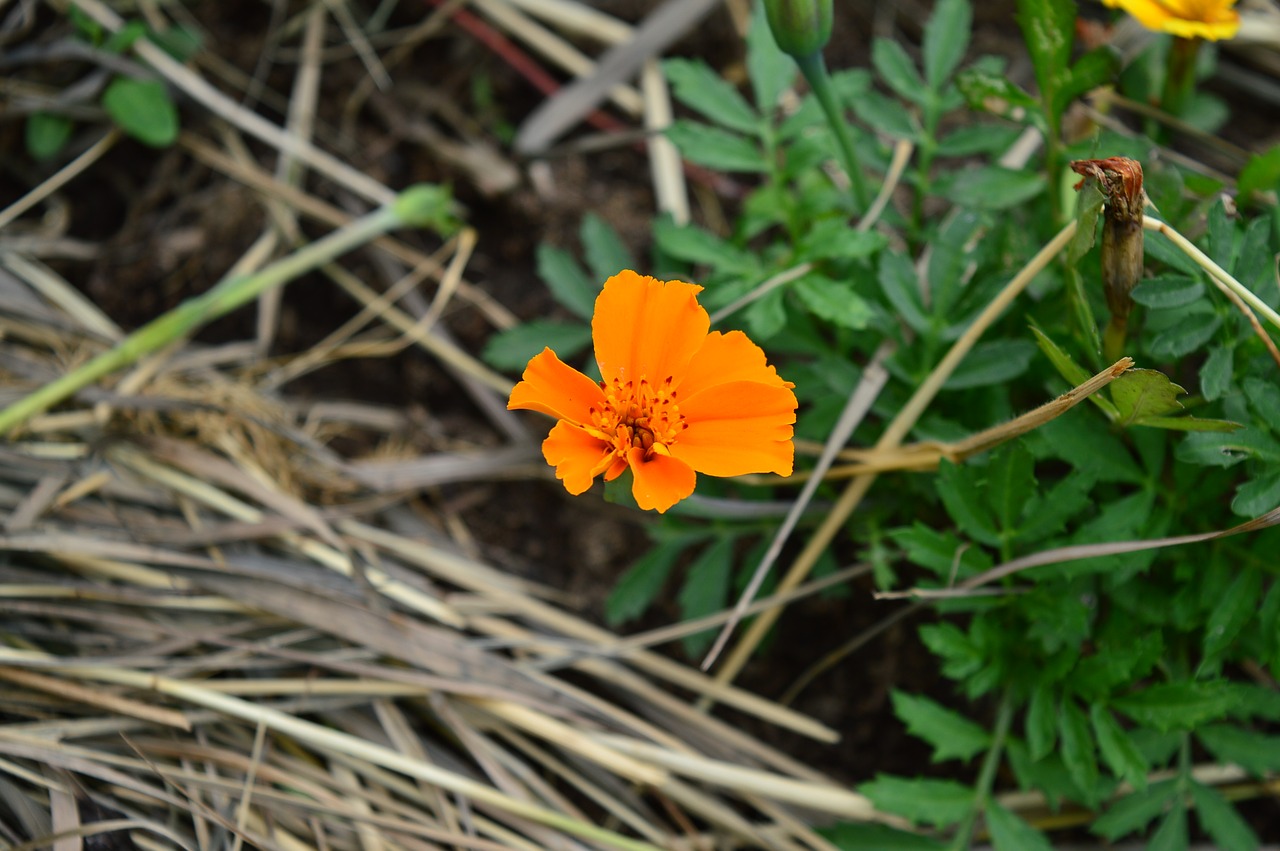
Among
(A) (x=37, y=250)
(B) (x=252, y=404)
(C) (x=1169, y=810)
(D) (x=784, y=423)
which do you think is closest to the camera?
(D) (x=784, y=423)

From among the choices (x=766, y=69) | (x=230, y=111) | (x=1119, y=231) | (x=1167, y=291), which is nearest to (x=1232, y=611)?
(x=1167, y=291)

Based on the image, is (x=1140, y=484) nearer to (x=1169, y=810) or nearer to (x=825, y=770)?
(x=1169, y=810)

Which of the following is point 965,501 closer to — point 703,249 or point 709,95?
point 703,249

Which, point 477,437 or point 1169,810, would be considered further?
point 477,437

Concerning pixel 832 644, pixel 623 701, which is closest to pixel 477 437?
pixel 623 701

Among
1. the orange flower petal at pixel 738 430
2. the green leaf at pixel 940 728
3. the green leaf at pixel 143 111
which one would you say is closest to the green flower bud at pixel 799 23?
the orange flower petal at pixel 738 430

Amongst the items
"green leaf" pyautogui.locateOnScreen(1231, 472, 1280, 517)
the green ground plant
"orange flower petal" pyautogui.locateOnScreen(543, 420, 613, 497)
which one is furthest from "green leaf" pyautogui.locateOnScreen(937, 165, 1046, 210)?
"orange flower petal" pyautogui.locateOnScreen(543, 420, 613, 497)

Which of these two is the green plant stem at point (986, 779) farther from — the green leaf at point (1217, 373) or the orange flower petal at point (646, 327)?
the orange flower petal at point (646, 327)
